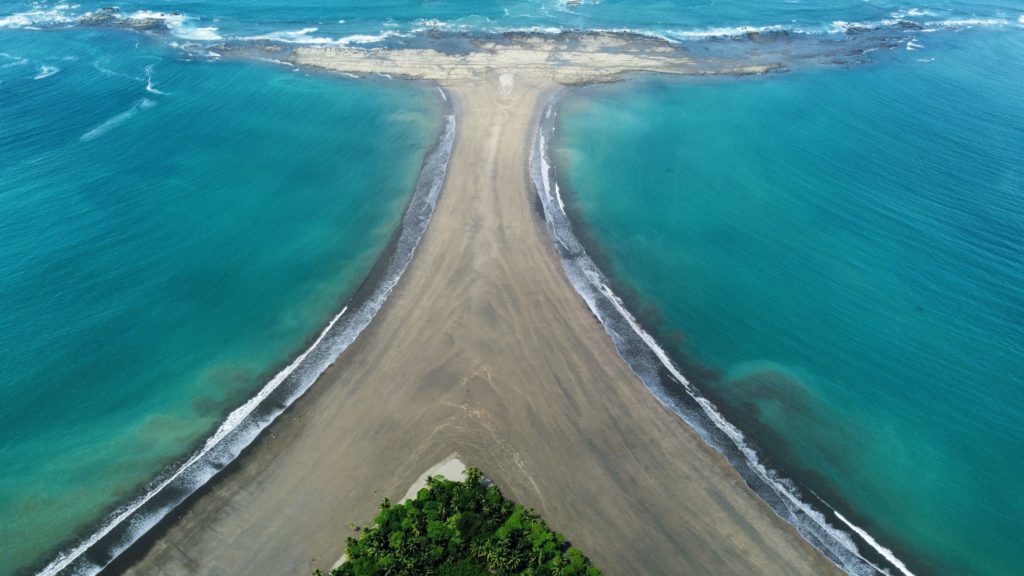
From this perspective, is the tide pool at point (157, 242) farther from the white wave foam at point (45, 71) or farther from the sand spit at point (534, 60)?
the sand spit at point (534, 60)

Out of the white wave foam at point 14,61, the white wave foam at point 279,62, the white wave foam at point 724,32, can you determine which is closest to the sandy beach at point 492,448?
the white wave foam at point 279,62

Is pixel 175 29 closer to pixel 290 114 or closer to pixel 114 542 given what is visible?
pixel 290 114

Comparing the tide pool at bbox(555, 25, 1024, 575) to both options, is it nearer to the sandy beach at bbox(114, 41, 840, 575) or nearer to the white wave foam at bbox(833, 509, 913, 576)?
the white wave foam at bbox(833, 509, 913, 576)

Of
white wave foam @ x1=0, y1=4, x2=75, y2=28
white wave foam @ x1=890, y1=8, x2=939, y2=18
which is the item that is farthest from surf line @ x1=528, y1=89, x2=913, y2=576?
white wave foam @ x1=0, y1=4, x2=75, y2=28

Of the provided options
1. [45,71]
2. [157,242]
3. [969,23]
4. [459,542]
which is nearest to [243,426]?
[459,542]

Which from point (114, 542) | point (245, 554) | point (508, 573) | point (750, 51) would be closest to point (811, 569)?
point (508, 573)

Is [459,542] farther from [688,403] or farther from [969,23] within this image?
[969,23]
